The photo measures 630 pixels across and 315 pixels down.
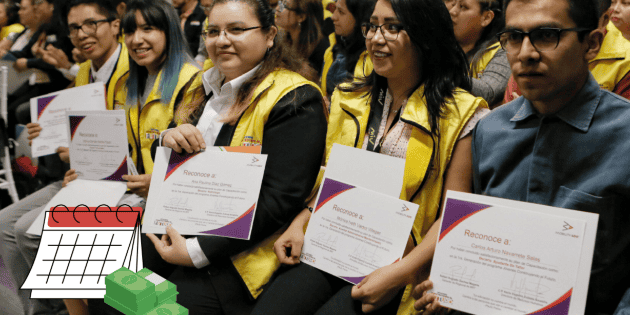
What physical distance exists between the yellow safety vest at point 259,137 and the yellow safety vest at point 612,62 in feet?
4.73

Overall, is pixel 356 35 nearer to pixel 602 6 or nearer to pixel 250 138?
pixel 250 138

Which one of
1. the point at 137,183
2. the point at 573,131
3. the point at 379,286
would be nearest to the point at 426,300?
the point at 379,286

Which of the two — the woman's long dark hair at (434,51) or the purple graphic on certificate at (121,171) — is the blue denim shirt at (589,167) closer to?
the woman's long dark hair at (434,51)

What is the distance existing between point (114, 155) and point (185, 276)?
33.7 inches

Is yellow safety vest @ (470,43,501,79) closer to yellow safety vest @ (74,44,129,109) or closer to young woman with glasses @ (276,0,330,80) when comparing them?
young woman with glasses @ (276,0,330,80)

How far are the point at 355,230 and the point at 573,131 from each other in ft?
2.20

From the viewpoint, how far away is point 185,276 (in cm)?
164

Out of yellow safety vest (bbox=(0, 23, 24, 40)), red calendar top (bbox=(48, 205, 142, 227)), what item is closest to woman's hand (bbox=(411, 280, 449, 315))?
red calendar top (bbox=(48, 205, 142, 227))

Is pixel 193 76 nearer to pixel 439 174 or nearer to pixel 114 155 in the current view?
pixel 114 155

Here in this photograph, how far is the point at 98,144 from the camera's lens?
2188 mm

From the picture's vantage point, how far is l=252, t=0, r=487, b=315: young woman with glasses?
1.48m

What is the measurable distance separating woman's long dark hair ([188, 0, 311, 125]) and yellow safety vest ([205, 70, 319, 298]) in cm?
4

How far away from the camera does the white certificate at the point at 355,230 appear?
137 cm

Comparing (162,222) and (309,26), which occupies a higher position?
(309,26)
